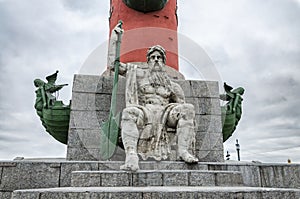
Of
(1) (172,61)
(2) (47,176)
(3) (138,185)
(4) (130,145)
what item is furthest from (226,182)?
(1) (172,61)

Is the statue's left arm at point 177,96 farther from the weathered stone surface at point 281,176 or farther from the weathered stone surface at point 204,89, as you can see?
the weathered stone surface at point 281,176

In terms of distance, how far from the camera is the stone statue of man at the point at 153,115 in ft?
15.8

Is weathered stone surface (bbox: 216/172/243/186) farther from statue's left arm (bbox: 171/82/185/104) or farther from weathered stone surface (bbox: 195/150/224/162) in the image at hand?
weathered stone surface (bbox: 195/150/224/162)

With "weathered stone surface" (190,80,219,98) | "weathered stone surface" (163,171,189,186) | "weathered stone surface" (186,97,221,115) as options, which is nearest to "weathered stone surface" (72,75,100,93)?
"weathered stone surface" (186,97,221,115)

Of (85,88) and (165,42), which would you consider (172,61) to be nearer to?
(165,42)

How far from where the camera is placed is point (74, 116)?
6371mm

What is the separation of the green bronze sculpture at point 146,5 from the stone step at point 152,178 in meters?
5.76

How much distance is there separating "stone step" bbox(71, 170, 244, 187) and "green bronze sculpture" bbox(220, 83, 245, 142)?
3394 millimetres

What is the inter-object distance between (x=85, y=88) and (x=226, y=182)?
4028 mm

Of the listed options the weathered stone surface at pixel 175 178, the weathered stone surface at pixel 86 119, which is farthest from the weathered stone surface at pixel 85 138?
the weathered stone surface at pixel 175 178

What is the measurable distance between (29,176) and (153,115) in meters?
2.49

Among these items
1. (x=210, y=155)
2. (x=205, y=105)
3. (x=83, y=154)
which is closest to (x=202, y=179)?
(x=210, y=155)

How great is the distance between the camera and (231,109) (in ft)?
24.7

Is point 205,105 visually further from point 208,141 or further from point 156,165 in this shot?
point 156,165
